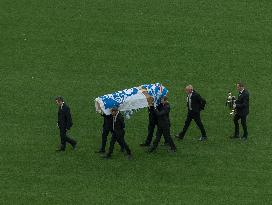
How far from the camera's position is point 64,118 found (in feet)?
80.4

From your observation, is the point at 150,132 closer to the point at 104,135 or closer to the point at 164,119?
the point at 164,119

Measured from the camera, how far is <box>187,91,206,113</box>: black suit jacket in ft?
82.0

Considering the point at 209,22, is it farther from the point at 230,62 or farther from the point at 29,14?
the point at 29,14

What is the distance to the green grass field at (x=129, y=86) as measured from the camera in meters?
22.8

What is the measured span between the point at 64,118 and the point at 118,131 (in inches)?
68.1

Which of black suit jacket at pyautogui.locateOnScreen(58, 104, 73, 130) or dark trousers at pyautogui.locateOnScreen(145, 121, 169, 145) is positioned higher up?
black suit jacket at pyautogui.locateOnScreen(58, 104, 73, 130)

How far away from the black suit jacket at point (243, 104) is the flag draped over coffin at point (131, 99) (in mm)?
2298

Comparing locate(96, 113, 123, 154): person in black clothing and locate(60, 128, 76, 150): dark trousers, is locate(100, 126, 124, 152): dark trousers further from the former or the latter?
locate(60, 128, 76, 150): dark trousers

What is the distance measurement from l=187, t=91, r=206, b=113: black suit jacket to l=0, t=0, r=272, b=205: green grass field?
1.08 meters

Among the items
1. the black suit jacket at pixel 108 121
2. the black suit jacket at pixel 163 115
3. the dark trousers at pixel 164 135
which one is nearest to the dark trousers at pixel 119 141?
the black suit jacket at pixel 108 121

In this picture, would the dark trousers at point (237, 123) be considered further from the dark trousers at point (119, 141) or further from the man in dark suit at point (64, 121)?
the man in dark suit at point (64, 121)

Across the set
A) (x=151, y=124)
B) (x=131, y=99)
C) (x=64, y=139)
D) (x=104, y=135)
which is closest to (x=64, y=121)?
(x=64, y=139)

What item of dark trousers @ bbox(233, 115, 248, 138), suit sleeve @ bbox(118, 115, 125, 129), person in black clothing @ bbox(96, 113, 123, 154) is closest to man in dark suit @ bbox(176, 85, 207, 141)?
dark trousers @ bbox(233, 115, 248, 138)

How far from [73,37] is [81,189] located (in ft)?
33.3
